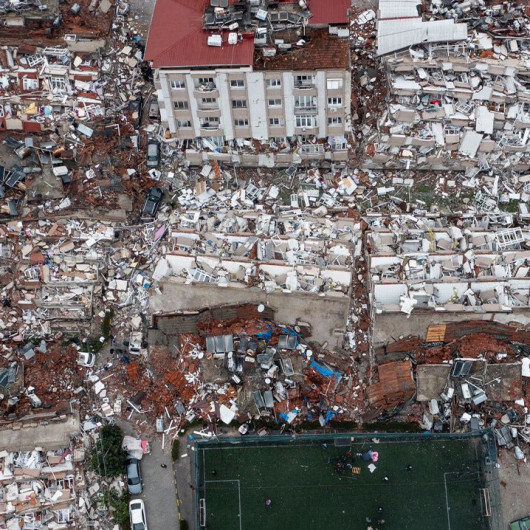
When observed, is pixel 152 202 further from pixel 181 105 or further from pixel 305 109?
pixel 305 109

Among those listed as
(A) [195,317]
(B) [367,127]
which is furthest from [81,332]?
(B) [367,127]

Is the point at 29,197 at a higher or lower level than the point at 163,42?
lower

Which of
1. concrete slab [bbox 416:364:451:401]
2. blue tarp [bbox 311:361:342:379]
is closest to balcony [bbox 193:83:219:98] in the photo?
blue tarp [bbox 311:361:342:379]

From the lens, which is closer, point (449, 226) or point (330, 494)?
point (330, 494)

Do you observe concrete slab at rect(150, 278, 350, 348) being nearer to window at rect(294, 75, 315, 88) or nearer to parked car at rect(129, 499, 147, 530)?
parked car at rect(129, 499, 147, 530)

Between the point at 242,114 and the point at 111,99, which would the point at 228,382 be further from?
the point at 111,99

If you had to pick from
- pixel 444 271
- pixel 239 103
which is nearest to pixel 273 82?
pixel 239 103

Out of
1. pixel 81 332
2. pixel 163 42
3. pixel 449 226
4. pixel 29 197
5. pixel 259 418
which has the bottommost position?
pixel 259 418
